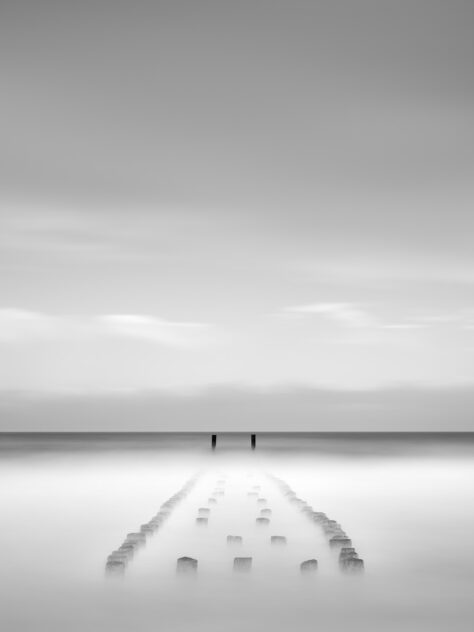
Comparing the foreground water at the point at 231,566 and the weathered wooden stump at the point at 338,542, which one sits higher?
the weathered wooden stump at the point at 338,542

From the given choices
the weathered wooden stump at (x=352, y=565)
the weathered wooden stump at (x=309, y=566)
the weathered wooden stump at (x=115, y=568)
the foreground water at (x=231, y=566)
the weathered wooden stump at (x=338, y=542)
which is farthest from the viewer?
the weathered wooden stump at (x=338, y=542)

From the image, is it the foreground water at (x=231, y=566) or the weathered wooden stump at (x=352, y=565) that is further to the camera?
the weathered wooden stump at (x=352, y=565)

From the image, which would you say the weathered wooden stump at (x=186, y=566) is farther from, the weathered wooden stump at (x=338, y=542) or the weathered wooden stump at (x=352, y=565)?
the weathered wooden stump at (x=338, y=542)

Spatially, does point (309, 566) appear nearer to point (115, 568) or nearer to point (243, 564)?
point (243, 564)

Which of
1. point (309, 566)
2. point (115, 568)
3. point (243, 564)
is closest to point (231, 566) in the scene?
point (243, 564)

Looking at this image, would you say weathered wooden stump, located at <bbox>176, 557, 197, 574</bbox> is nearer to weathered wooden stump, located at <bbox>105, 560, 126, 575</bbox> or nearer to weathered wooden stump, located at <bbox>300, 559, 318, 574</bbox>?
weathered wooden stump, located at <bbox>105, 560, 126, 575</bbox>

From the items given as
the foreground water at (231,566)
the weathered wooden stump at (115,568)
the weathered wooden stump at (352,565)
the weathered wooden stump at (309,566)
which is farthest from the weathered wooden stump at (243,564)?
the weathered wooden stump at (115,568)

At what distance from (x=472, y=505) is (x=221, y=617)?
12.1 metres

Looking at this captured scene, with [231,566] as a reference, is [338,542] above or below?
above

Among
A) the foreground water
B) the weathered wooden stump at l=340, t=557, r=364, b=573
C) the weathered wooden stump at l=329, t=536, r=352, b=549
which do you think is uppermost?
the weathered wooden stump at l=329, t=536, r=352, b=549

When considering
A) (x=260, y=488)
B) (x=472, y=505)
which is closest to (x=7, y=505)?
(x=260, y=488)

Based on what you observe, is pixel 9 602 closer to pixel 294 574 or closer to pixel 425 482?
pixel 294 574

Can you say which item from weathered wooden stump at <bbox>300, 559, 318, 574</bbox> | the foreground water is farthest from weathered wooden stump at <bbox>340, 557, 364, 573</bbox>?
weathered wooden stump at <bbox>300, 559, 318, 574</bbox>

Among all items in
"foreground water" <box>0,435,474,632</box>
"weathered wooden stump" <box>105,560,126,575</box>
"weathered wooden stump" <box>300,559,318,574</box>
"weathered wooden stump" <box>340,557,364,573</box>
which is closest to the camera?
"foreground water" <box>0,435,474,632</box>
